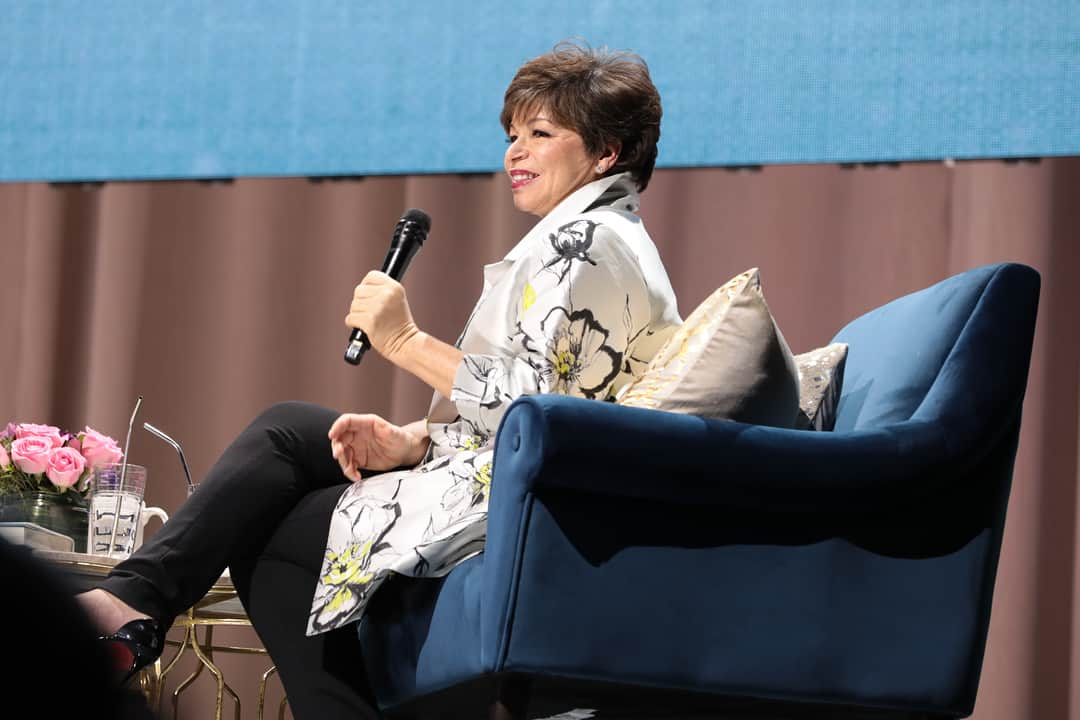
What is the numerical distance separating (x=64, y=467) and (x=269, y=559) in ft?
2.15

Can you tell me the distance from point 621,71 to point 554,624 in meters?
0.92

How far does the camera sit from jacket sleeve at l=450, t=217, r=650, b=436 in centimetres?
149

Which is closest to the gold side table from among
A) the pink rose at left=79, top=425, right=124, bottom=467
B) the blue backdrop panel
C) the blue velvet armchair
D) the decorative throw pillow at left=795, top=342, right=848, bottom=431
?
the pink rose at left=79, top=425, right=124, bottom=467

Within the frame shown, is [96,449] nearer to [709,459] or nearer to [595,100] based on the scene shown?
[595,100]

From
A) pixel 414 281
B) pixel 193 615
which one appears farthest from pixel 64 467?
pixel 414 281

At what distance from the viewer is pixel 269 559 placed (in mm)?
1561

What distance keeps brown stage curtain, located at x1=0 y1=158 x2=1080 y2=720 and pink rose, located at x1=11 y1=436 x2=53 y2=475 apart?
1.08 m

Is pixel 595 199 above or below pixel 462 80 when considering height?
below

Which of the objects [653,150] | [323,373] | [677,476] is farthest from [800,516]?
[323,373]

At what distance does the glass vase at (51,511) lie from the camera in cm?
202

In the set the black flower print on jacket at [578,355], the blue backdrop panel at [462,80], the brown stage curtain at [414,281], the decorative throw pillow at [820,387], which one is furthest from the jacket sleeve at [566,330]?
the blue backdrop panel at [462,80]

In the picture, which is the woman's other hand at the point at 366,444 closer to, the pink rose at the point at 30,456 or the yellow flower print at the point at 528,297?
the yellow flower print at the point at 528,297

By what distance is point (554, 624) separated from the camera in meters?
1.21

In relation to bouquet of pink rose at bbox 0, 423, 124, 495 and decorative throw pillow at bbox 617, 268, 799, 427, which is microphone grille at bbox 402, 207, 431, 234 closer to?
decorative throw pillow at bbox 617, 268, 799, 427
